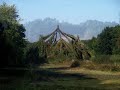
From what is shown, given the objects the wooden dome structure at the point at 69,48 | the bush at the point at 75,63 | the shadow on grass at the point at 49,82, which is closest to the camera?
the shadow on grass at the point at 49,82

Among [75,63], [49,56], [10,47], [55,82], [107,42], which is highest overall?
[107,42]

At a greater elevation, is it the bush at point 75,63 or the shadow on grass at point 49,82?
the bush at point 75,63

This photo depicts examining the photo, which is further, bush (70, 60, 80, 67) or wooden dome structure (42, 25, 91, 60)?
wooden dome structure (42, 25, 91, 60)

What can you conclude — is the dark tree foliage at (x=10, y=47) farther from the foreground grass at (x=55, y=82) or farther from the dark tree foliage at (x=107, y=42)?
the dark tree foliage at (x=107, y=42)

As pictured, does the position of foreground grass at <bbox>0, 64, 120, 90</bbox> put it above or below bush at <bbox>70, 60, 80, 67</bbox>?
below

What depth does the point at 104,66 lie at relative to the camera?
51281mm

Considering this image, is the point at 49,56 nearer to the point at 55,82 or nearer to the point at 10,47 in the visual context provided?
the point at 10,47

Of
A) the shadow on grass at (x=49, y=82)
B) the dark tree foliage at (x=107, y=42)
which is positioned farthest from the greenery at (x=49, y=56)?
the dark tree foliage at (x=107, y=42)

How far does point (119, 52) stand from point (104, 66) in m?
31.9

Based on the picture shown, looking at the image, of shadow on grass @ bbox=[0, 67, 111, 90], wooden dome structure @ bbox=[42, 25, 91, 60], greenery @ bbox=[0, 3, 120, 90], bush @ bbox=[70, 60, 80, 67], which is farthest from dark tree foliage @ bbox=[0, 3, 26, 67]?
shadow on grass @ bbox=[0, 67, 111, 90]

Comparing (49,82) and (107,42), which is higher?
(107,42)

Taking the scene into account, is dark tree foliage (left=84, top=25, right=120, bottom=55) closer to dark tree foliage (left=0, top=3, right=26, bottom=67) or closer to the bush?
dark tree foliage (left=0, top=3, right=26, bottom=67)

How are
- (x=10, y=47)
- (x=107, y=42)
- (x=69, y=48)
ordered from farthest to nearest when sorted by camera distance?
(x=107, y=42)
(x=69, y=48)
(x=10, y=47)

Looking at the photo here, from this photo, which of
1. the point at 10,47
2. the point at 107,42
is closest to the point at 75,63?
the point at 10,47
